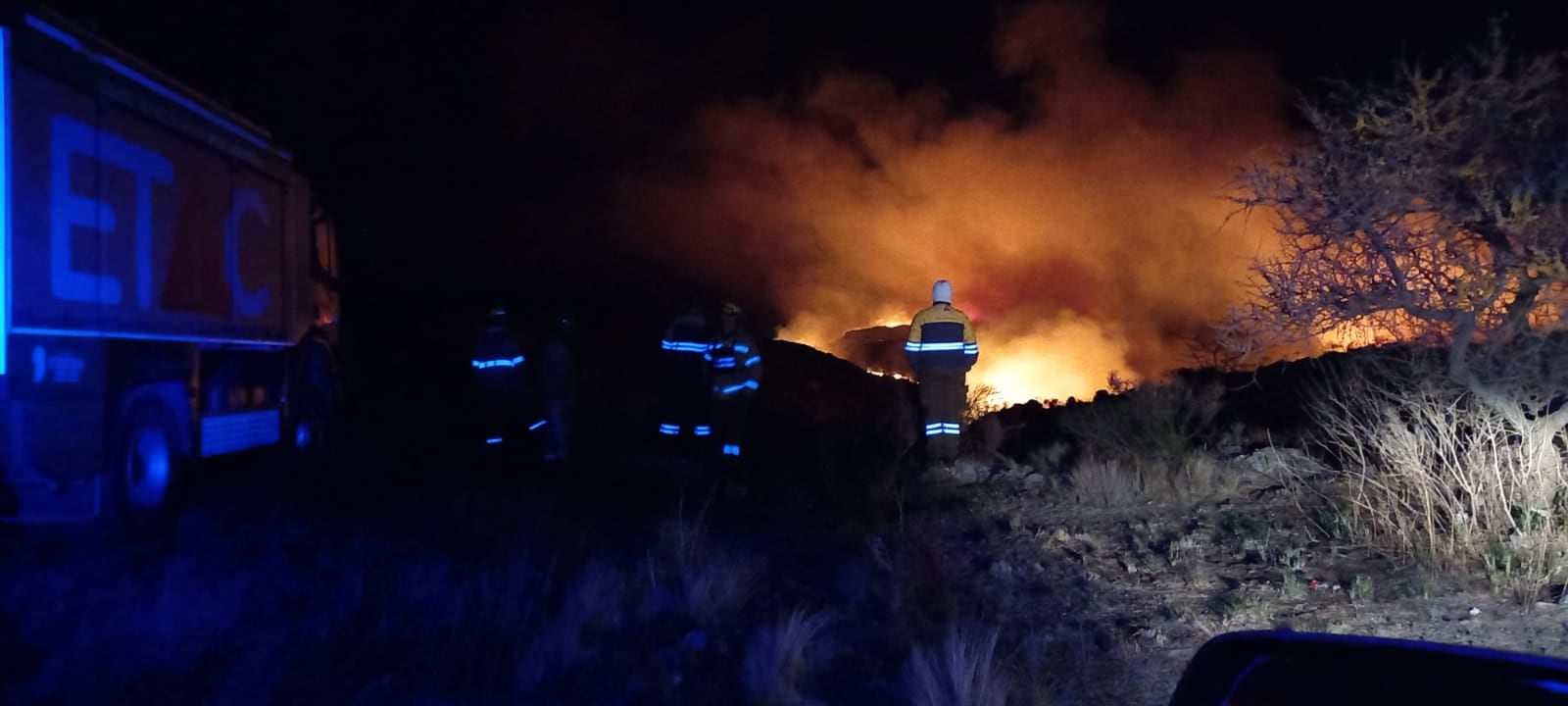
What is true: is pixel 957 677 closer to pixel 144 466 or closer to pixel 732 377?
pixel 144 466

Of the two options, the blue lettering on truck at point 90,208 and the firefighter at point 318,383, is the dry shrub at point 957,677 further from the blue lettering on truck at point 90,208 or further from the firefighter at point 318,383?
the firefighter at point 318,383

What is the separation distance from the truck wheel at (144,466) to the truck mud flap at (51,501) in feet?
1.14

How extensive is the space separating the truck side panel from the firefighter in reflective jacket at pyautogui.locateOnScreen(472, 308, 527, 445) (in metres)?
2.11

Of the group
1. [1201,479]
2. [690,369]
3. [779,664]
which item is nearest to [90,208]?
[779,664]

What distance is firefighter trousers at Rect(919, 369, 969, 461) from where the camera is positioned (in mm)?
10523

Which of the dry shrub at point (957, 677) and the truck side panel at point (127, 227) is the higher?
the truck side panel at point (127, 227)

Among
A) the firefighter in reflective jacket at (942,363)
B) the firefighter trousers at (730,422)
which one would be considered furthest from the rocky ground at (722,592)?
the firefighter trousers at (730,422)

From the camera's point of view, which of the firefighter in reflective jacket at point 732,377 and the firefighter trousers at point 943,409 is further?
the firefighter in reflective jacket at point 732,377

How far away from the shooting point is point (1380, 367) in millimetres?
7629

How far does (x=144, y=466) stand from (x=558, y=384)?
400 cm

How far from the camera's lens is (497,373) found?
1180cm

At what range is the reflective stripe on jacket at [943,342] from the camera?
10.5m

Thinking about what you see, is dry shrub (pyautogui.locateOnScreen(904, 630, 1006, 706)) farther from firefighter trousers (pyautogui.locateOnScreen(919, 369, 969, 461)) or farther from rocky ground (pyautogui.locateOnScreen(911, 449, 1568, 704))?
firefighter trousers (pyautogui.locateOnScreen(919, 369, 969, 461))

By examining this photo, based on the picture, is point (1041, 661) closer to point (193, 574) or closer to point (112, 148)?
point (193, 574)
